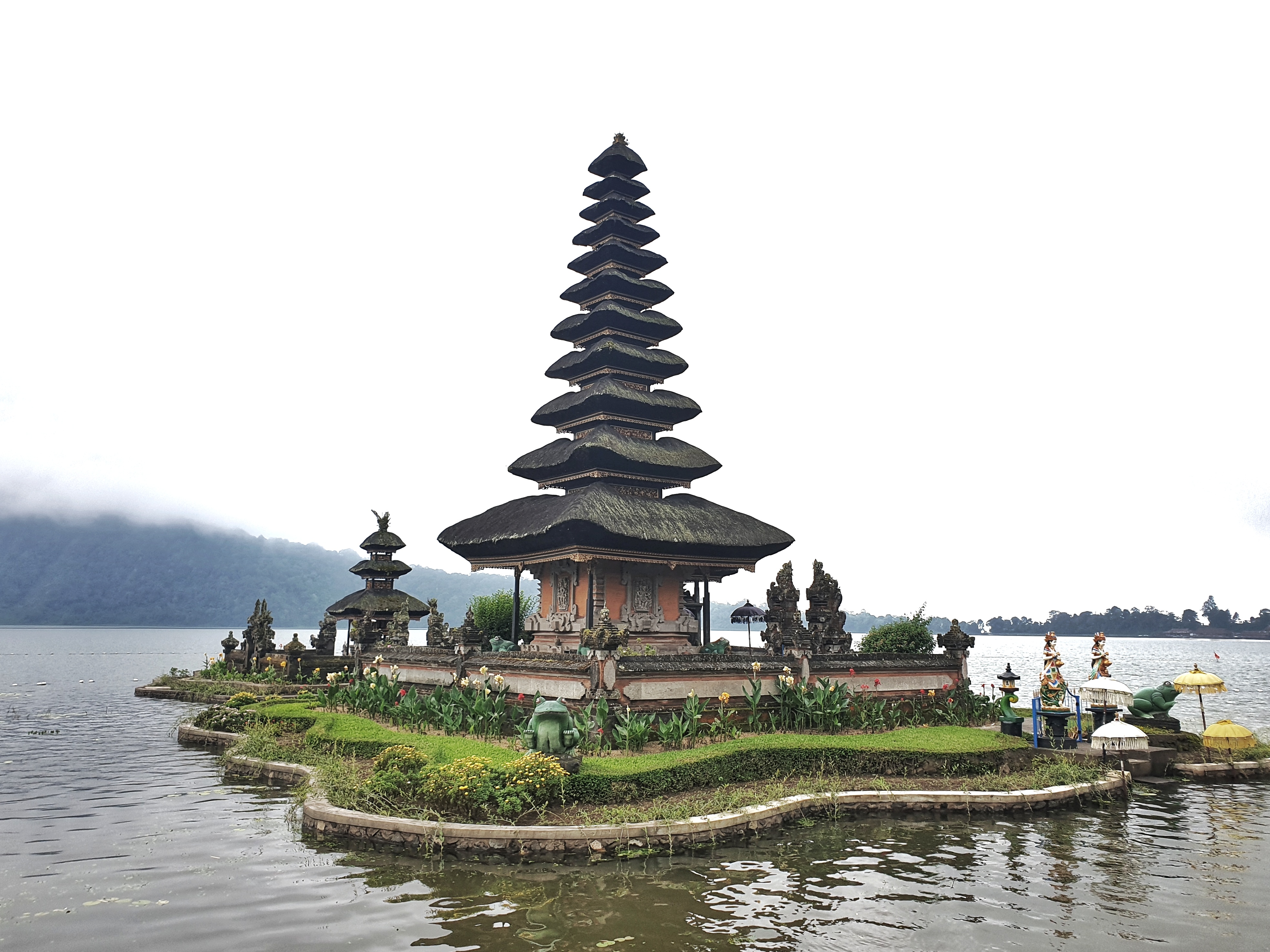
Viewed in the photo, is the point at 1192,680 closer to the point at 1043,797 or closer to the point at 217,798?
the point at 1043,797

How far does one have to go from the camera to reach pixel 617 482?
30500 millimetres

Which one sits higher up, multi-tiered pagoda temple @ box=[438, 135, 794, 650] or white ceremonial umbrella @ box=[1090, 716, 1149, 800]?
multi-tiered pagoda temple @ box=[438, 135, 794, 650]

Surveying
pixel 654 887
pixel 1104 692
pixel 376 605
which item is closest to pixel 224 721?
pixel 376 605

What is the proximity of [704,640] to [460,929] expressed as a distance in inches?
955

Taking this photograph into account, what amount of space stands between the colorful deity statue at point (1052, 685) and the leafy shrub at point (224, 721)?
2322 cm

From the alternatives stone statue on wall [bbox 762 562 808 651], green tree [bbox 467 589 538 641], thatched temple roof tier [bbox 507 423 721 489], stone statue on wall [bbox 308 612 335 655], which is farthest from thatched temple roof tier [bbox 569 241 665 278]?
stone statue on wall [bbox 308 612 335 655]

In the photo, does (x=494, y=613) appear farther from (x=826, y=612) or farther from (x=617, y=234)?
(x=826, y=612)

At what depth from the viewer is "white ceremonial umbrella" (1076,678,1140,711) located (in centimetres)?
2047

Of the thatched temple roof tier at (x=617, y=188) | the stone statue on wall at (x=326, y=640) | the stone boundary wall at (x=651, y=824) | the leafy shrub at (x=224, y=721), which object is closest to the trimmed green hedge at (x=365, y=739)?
the leafy shrub at (x=224, y=721)

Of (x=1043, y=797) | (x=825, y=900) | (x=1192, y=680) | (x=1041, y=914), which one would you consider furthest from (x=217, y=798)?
(x=1192, y=680)

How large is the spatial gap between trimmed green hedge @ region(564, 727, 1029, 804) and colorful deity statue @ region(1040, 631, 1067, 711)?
4.74 ft

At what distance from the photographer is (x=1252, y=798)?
714 inches

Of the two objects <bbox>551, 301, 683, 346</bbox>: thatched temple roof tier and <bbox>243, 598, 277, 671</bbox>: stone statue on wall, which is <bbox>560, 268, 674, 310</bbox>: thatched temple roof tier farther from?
<bbox>243, 598, 277, 671</bbox>: stone statue on wall

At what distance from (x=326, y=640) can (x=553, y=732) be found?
107 feet
